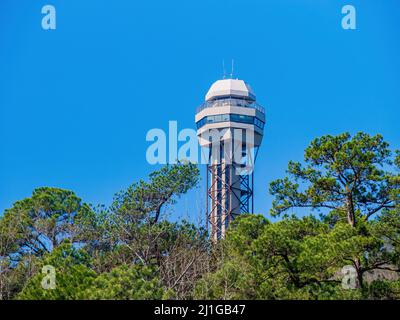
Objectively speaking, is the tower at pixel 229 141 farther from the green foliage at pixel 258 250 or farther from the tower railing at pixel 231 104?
the green foliage at pixel 258 250

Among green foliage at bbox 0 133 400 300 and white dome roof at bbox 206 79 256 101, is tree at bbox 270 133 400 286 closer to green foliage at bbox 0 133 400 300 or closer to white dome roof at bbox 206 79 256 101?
green foliage at bbox 0 133 400 300

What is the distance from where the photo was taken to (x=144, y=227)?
954 inches

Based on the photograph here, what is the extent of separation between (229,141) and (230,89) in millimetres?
3436

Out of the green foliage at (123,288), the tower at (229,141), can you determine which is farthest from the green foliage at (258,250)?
the tower at (229,141)

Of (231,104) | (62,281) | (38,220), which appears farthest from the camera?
(231,104)

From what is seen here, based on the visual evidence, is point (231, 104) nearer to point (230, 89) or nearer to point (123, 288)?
point (230, 89)

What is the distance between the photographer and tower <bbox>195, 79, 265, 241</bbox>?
153ft

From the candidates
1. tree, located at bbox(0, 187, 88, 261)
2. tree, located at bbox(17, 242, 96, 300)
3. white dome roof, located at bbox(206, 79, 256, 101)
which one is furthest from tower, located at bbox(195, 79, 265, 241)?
tree, located at bbox(17, 242, 96, 300)

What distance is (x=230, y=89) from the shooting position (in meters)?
47.6

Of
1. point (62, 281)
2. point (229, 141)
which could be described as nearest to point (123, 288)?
point (62, 281)

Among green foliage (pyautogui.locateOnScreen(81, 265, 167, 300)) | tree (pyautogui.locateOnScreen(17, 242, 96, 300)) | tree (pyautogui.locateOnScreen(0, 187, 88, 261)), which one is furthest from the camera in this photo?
tree (pyautogui.locateOnScreen(0, 187, 88, 261))

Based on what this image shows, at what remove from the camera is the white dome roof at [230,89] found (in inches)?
1875
